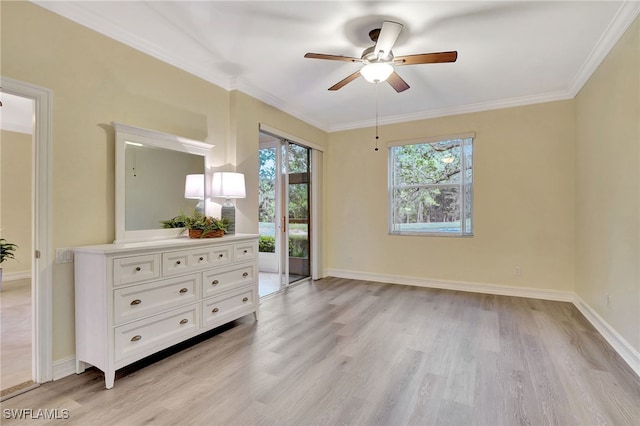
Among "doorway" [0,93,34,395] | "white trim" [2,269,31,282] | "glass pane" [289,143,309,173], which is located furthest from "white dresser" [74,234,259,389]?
"white trim" [2,269,31,282]

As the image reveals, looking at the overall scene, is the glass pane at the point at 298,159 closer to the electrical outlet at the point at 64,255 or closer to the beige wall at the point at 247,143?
the beige wall at the point at 247,143

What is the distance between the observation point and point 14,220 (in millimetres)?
5262

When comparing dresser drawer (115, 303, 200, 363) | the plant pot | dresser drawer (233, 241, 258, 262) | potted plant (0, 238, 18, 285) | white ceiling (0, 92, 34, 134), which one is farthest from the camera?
potted plant (0, 238, 18, 285)

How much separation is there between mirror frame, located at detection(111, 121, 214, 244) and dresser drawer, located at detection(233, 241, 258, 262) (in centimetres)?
58

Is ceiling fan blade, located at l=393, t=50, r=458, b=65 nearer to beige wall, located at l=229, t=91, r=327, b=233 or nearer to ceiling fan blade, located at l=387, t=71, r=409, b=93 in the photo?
ceiling fan blade, located at l=387, t=71, r=409, b=93

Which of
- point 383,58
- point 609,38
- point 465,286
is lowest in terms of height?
point 465,286

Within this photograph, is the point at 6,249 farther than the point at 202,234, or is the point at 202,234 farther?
the point at 6,249

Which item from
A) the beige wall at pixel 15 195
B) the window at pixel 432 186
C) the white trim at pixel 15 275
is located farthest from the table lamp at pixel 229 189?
the white trim at pixel 15 275

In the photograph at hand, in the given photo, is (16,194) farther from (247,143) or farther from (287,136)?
(287,136)

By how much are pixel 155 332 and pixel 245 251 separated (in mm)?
1139

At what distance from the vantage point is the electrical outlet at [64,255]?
229 cm

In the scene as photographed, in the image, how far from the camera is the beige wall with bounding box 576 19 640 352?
2.40 meters

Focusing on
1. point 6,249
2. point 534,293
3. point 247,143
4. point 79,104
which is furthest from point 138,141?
point 534,293

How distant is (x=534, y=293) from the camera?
4.27 metres
